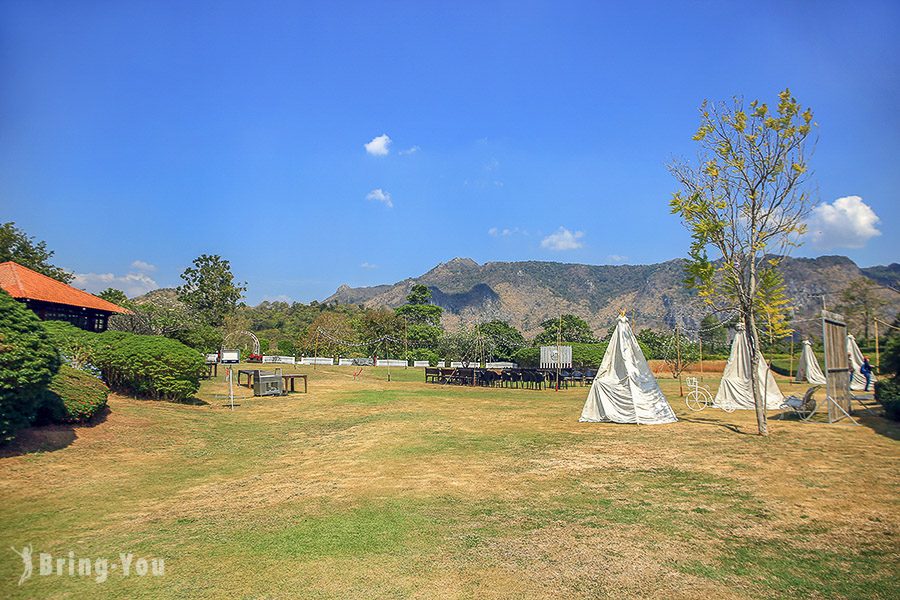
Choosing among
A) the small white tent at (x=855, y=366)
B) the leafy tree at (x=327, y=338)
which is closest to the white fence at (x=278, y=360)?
the leafy tree at (x=327, y=338)

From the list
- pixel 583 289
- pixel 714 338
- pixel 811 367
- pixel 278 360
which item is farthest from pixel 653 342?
pixel 583 289

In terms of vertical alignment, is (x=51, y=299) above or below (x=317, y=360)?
above

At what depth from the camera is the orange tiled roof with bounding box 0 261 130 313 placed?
21.4 m

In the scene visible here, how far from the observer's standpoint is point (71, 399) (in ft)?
37.0

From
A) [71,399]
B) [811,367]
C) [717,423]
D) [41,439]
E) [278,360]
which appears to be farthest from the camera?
[278,360]

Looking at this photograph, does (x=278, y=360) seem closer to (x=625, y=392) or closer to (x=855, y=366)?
(x=625, y=392)

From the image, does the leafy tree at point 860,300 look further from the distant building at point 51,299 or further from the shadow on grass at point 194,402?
the distant building at point 51,299

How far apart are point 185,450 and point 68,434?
2170 mm

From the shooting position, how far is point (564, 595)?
4.87m

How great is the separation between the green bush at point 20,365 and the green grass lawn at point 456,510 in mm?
641

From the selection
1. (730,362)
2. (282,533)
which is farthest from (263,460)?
(730,362)

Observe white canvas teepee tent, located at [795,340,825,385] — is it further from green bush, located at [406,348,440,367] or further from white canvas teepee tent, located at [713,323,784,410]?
green bush, located at [406,348,440,367]

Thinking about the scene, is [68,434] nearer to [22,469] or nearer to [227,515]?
[22,469]

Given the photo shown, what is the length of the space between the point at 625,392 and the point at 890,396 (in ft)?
25.0
